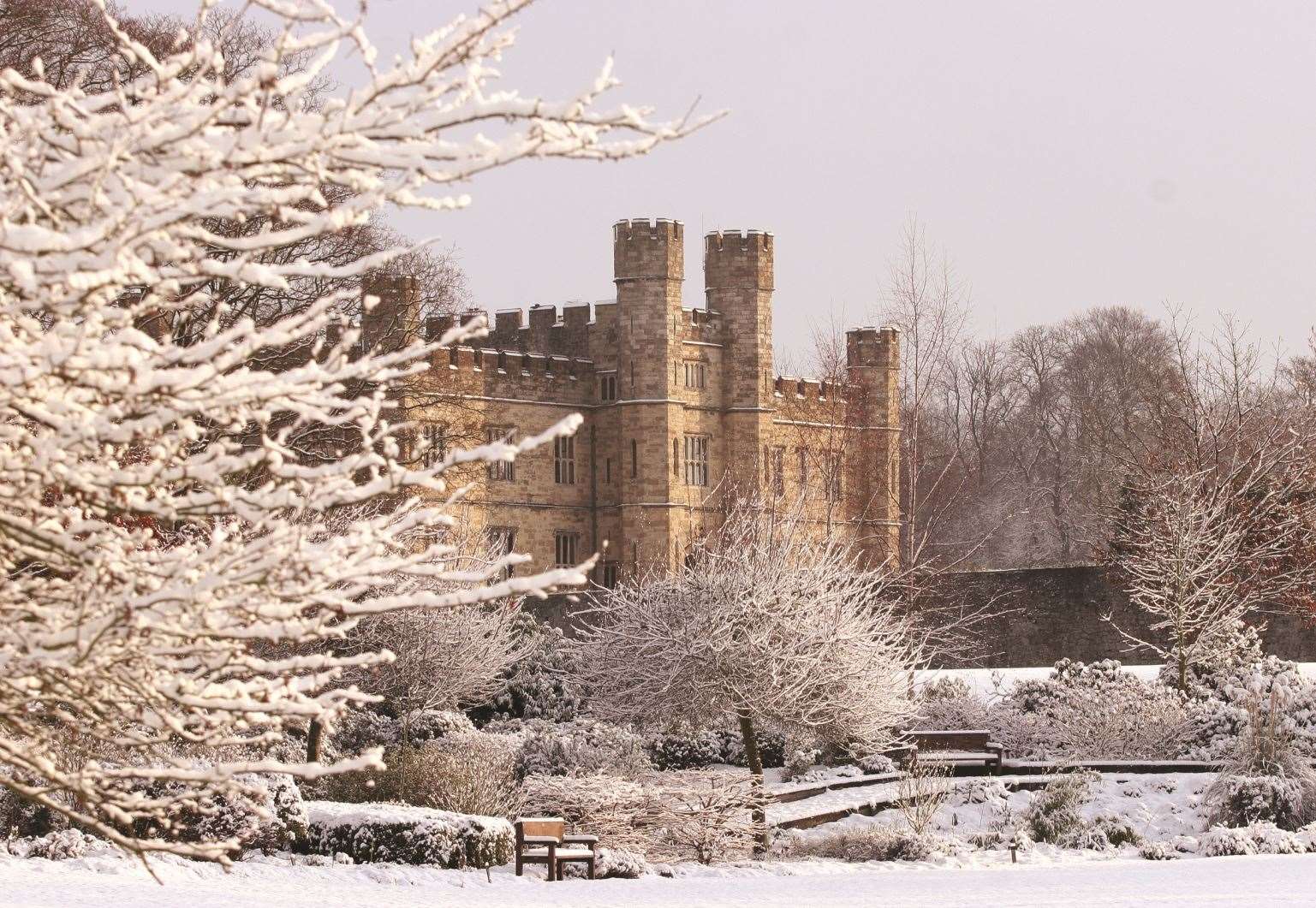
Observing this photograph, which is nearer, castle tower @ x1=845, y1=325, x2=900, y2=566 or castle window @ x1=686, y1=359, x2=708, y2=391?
castle window @ x1=686, y1=359, x2=708, y2=391

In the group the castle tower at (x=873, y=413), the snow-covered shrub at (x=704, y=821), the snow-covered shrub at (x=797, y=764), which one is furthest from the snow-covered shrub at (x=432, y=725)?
the castle tower at (x=873, y=413)

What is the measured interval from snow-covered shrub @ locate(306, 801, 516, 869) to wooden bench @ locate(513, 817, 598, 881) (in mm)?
244

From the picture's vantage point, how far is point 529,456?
37.3m

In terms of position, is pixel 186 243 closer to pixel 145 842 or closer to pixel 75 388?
pixel 75 388

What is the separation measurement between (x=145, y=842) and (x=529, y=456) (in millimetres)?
33230

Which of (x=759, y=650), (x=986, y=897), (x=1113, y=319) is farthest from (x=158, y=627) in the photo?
(x=1113, y=319)

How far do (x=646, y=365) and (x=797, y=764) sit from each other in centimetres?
Answer: 1989

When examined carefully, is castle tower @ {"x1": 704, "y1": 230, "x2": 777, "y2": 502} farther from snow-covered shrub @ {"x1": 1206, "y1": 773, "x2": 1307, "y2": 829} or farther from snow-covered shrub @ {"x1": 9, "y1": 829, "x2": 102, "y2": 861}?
snow-covered shrub @ {"x1": 9, "y1": 829, "x2": 102, "y2": 861}

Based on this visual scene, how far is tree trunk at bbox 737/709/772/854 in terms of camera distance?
14.0 metres

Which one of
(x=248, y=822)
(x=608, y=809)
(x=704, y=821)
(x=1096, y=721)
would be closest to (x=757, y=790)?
(x=704, y=821)

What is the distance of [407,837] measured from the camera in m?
12.1

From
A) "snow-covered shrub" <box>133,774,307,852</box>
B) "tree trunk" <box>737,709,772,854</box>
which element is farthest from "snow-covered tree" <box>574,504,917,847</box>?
"snow-covered shrub" <box>133,774,307,852</box>

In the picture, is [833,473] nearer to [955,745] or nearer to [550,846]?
[955,745]

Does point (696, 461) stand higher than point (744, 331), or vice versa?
point (744, 331)
